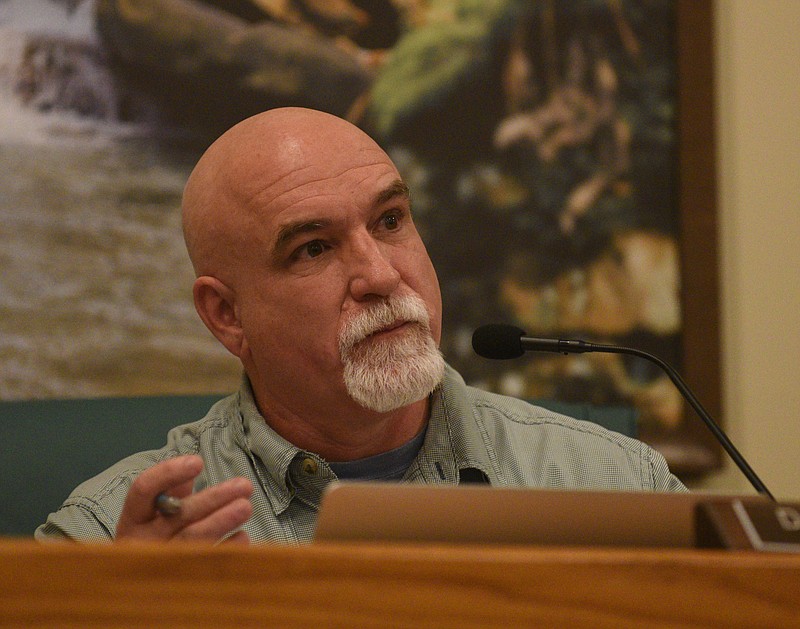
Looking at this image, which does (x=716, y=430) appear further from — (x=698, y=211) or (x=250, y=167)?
(x=698, y=211)

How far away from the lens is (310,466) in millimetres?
1500

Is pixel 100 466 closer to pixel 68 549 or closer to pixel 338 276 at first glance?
pixel 338 276

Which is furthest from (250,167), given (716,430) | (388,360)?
(716,430)

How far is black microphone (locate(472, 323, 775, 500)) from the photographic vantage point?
1237mm

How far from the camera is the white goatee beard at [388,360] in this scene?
4.70ft

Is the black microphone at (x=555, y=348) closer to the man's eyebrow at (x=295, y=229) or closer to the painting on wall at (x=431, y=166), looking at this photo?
the man's eyebrow at (x=295, y=229)

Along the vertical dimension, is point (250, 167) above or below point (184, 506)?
above

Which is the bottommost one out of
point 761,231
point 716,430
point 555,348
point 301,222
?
point 761,231

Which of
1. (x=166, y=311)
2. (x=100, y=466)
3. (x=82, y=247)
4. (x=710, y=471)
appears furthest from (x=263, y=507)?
(x=710, y=471)

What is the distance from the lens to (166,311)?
205 cm

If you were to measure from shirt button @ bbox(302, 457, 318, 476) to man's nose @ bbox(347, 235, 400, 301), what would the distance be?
266 mm

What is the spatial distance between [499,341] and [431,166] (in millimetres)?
972

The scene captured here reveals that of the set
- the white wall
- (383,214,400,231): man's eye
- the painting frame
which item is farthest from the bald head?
the white wall

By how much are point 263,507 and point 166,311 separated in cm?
70
